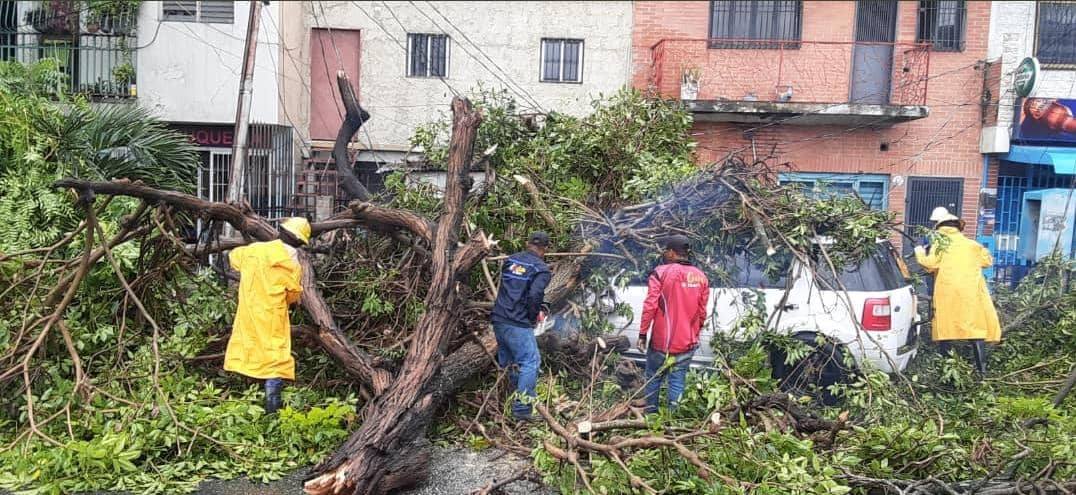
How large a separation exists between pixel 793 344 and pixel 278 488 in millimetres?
3895

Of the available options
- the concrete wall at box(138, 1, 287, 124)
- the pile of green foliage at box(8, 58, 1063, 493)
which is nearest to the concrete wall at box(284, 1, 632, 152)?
the concrete wall at box(138, 1, 287, 124)

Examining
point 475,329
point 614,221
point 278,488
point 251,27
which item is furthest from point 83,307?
point 251,27

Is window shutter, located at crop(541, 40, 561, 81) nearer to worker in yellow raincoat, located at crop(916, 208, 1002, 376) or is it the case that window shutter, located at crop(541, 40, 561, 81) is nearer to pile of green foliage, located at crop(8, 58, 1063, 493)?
pile of green foliage, located at crop(8, 58, 1063, 493)

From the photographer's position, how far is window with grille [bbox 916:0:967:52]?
14.2m

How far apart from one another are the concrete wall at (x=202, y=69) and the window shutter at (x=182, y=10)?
120mm

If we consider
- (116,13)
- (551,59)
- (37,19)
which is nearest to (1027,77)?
(551,59)

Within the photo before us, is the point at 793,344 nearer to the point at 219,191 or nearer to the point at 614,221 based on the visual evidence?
the point at 614,221

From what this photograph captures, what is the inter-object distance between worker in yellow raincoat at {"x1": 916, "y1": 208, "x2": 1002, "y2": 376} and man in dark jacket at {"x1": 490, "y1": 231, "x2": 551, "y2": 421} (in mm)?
3637

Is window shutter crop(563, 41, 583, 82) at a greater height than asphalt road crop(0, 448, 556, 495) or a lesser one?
greater

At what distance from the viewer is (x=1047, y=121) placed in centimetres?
1320

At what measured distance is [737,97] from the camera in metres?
14.3

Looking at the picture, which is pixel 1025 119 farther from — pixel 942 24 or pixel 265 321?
pixel 265 321

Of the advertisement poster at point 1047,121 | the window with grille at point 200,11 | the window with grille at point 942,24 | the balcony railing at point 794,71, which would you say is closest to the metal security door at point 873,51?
the balcony railing at point 794,71

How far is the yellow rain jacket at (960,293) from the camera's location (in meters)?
7.46
